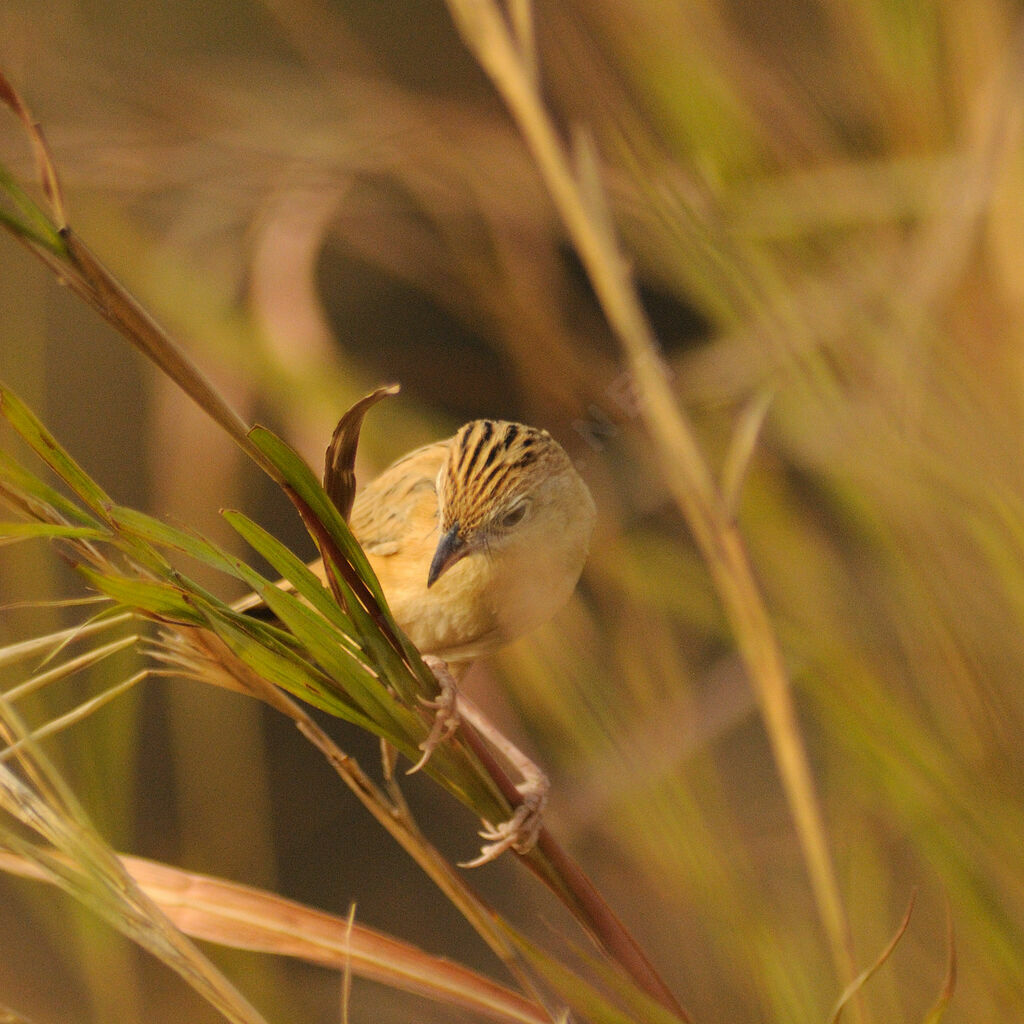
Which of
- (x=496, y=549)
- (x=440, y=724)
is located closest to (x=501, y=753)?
(x=496, y=549)

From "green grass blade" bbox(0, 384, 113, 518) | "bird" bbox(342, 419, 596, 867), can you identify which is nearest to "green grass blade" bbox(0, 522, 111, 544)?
"green grass blade" bbox(0, 384, 113, 518)

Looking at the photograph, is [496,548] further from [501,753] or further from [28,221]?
[28,221]

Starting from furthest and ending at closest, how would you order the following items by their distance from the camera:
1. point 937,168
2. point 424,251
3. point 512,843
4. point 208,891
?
point 424,251, point 937,168, point 208,891, point 512,843

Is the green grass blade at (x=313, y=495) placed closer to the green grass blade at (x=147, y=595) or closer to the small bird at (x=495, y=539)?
the green grass blade at (x=147, y=595)

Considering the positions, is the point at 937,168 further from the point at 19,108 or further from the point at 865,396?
the point at 19,108

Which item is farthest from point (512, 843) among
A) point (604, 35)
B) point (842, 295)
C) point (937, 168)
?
point (604, 35)

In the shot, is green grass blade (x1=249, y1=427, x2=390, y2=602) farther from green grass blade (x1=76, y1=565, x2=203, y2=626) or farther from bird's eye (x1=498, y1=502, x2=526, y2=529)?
bird's eye (x1=498, y1=502, x2=526, y2=529)
